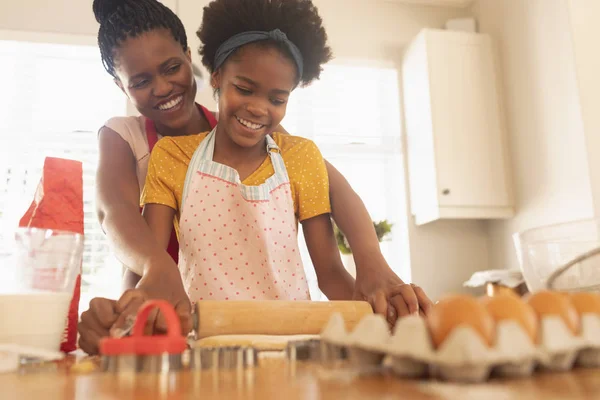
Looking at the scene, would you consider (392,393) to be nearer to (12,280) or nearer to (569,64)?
(12,280)

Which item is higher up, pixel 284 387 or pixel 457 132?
pixel 457 132

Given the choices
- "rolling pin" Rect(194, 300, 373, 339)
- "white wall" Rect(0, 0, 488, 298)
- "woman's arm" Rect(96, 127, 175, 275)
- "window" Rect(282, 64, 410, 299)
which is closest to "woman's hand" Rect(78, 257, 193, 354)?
"rolling pin" Rect(194, 300, 373, 339)

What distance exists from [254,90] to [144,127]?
0.40 metres

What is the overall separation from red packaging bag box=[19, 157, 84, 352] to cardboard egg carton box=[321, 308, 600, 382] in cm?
46

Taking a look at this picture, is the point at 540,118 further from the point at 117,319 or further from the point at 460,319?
the point at 460,319

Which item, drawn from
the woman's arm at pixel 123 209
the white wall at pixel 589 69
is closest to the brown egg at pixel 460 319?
the woman's arm at pixel 123 209

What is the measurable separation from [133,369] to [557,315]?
0.83 ft

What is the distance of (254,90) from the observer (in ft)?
3.45

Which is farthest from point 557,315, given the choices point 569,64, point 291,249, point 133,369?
point 569,64

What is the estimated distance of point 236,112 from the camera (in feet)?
3.48

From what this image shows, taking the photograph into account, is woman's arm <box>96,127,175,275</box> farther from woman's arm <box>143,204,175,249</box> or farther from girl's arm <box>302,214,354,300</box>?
girl's arm <box>302,214,354,300</box>

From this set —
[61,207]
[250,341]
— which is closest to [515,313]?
[250,341]

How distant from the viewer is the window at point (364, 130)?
3.08 m

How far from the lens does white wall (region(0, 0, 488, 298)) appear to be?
283 cm
